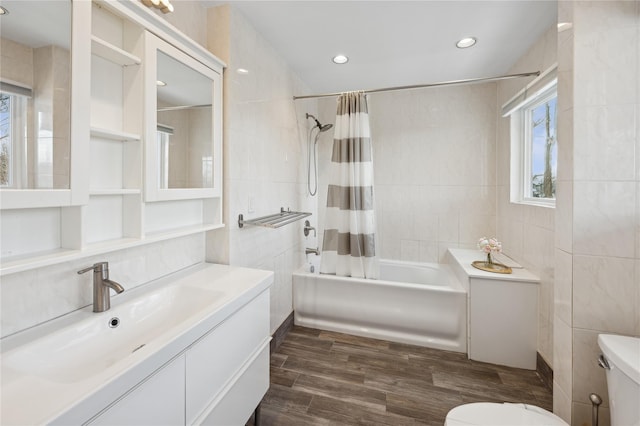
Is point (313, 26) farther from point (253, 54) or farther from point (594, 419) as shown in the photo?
point (594, 419)

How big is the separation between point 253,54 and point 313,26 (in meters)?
0.45

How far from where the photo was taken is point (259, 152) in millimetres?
1993

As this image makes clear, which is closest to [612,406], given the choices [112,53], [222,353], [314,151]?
[222,353]

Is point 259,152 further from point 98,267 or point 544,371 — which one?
point 544,371

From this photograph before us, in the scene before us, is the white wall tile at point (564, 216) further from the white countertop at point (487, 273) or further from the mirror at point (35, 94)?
the mirror at point (35, 94)

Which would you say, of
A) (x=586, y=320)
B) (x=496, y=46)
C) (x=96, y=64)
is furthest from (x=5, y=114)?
(x=496, y=46)

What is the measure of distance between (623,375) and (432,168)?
2.32 metres

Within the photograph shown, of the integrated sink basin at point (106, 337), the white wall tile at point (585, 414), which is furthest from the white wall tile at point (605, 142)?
the integrated sink basin at point (106, 337)

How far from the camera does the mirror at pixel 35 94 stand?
781 mm

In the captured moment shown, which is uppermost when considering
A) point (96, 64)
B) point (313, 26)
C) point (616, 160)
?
point (313, 26)

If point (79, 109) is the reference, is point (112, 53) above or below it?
above

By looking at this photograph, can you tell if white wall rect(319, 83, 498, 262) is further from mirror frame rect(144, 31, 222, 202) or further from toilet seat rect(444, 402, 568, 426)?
mirror frame rect(144, 31, 222, 202)

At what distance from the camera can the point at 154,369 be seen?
79 cm

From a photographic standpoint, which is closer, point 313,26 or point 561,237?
point 561,237
